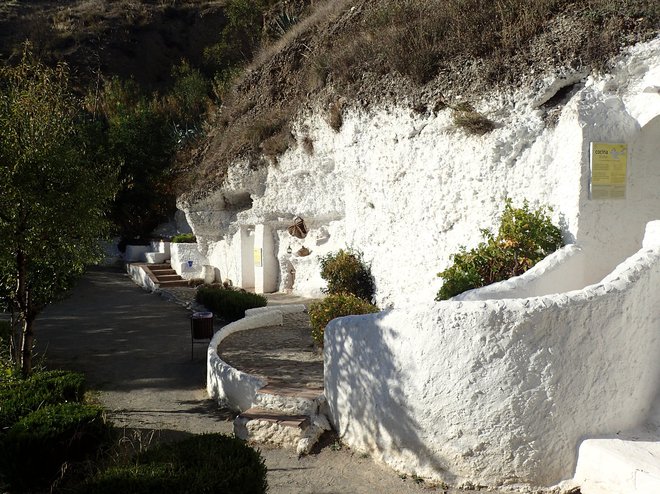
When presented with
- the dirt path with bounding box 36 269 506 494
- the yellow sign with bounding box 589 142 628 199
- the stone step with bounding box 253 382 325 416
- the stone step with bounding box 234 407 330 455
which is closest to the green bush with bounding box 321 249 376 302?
the dirt path with bounding box 36 269 506 494

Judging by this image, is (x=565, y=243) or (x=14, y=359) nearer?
(x=565, y=243)

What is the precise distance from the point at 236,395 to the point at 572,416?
4.32m

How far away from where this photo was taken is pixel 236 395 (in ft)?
24.5

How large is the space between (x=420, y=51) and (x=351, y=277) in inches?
201

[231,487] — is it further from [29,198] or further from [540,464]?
[29,198]

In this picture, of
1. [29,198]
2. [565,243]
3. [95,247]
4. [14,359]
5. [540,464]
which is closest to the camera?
[540,464]

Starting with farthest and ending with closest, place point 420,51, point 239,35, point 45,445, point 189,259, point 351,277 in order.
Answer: point 239,35, point 189,259, point 351,277, point 420,51, point 45,445

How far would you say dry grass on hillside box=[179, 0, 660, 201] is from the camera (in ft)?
27.4

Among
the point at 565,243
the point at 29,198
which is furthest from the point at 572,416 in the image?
the point at 29,198

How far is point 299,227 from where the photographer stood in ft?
51.4

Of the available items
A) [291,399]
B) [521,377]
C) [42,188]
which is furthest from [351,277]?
[521,377]

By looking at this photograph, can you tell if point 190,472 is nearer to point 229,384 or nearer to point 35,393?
point 35,393

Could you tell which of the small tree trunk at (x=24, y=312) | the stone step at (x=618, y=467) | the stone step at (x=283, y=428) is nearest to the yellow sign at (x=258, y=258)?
the small tree trunk at (x=24, y=312)

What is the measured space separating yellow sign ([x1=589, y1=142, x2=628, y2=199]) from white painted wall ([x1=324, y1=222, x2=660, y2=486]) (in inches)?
95.2
